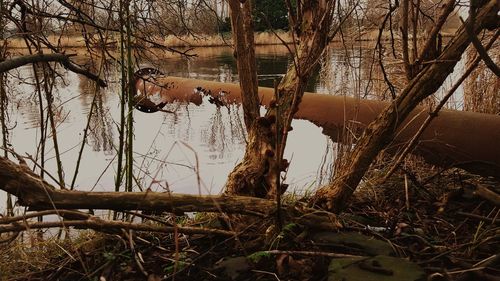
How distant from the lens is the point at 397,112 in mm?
2080

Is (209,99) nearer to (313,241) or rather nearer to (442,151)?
(442,151)

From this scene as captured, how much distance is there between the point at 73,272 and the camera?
6.46 feet

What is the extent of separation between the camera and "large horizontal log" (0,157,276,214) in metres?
1.71

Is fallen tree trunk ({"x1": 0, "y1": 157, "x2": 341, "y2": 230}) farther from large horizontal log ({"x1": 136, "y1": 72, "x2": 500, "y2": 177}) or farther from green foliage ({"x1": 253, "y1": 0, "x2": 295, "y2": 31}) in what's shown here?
large horizontal log ({"x1": 136, "y1": 72, "x2": 500, "y2": 177})

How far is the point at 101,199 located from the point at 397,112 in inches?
48.6

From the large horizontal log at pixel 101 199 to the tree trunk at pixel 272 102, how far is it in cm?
36

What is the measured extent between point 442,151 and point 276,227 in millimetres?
1752

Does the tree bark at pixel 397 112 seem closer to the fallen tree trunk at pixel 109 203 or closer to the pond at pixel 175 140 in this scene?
the fallen tree trunk at pixel 109 203

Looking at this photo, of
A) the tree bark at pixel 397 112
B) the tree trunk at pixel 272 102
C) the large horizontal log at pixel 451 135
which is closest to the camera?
the tree bark at pixel 397 112

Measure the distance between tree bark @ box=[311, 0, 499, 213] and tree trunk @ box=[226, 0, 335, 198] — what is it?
25 cm

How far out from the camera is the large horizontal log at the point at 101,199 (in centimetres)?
171

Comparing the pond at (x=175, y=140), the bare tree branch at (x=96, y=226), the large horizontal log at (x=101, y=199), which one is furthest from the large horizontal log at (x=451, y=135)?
the bare tree branch at (x=96, y=226)

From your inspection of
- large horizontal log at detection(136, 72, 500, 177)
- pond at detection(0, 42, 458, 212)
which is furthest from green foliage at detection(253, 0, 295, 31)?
large horizontal log at detection(136, 72, 500, 177)

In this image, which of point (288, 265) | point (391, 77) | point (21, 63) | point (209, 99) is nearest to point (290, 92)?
point (288, 265)
